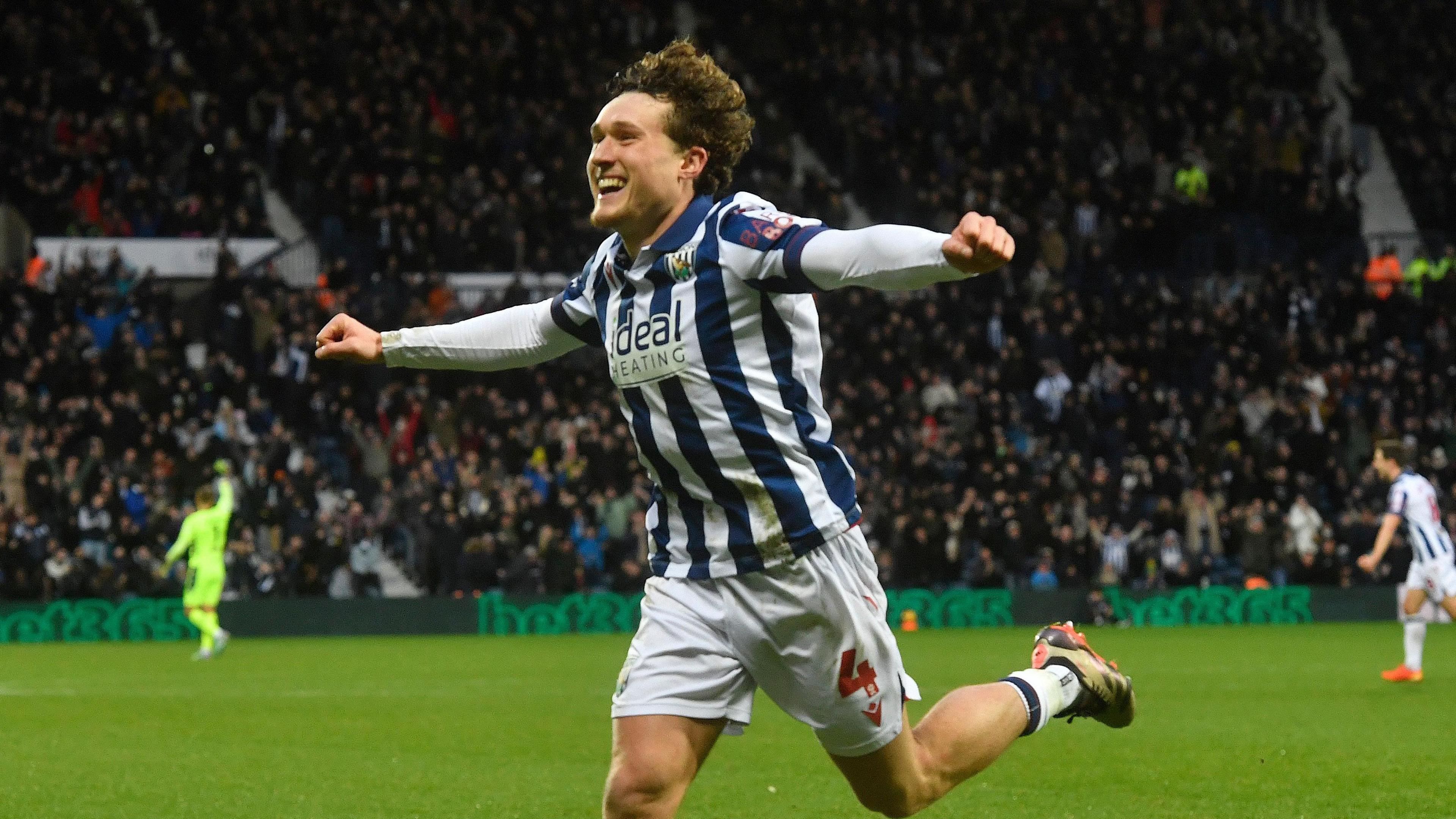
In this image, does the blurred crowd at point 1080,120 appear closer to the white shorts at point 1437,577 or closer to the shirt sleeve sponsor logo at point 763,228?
the white shorts at point 1437,577

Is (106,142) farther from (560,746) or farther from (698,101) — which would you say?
(698,101)

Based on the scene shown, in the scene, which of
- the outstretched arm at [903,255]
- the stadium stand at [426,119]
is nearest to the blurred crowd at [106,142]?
the stadium stand at [426,119]

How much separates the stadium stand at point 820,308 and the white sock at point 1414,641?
10.5 metres

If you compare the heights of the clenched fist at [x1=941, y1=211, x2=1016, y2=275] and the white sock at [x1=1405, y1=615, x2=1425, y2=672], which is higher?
the clenched fist at [x1=941, y1=211, x2=1016, y2=275]

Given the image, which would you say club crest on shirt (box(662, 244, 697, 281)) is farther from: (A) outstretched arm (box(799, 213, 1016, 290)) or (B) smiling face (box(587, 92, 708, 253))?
(A) outstretched arm (box(799, 213, 1016, 290))

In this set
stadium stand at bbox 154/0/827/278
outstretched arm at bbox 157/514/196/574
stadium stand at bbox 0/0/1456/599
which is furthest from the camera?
stadium stand at bbox 154/0/827/278

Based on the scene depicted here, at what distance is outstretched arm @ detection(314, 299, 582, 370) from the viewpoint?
17.2 ft

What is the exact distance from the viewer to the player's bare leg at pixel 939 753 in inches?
196

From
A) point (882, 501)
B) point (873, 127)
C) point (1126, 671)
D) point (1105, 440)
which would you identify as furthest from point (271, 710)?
point (873, 127)

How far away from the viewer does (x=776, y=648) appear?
4707mm

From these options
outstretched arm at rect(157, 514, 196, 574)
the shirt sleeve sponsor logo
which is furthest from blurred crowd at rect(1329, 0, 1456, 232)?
the shirt sleeve sponsor logo

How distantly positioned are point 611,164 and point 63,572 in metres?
20.1

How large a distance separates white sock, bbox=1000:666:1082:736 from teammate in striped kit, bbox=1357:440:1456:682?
32.5 feet

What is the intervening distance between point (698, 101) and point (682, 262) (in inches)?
20.2
